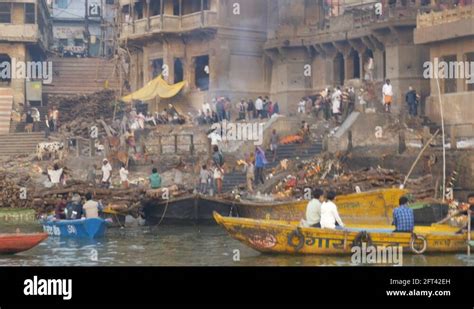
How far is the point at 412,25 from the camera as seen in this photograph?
4216 cm

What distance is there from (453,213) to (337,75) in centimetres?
2161

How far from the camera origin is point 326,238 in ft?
82.4

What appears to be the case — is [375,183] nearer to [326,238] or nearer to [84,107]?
[326,238]

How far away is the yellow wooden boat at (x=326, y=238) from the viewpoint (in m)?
25.1

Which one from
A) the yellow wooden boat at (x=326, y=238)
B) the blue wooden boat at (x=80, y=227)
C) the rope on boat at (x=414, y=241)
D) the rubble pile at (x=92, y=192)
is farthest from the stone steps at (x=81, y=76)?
the rope on boat at (x=414, y=241)

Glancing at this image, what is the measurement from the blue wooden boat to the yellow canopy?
2042 centimetres

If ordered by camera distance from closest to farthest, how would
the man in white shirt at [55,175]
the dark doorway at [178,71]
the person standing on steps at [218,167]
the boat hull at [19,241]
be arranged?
the boat hull at [19,241] < the person standing on steps at [218,167] < the man in white shirt at [55,175] < the dark doorway at [178,71]

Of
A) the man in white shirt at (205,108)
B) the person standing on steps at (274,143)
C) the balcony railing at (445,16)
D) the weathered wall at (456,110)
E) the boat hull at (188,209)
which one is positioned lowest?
the boat hull at (188,209)

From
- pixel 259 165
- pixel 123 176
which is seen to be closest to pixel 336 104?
pixel 259 165

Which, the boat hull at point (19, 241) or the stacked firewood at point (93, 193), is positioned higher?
the stacked firewood at point (93, 193)

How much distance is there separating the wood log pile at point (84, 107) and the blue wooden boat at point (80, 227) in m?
21.0

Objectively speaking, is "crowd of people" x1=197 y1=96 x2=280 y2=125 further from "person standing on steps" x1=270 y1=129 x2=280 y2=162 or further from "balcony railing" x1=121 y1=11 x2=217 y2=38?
"balcony railing" x1=121 y1=11 x2=217 y2=38

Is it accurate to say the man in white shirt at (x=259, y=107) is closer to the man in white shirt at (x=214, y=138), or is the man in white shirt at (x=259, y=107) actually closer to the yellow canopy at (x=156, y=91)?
the man in white shirt at (x=214, y=138)

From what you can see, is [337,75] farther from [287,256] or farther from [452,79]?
[287,256]
